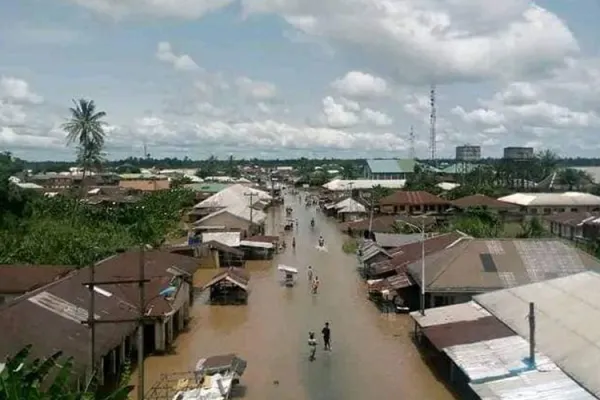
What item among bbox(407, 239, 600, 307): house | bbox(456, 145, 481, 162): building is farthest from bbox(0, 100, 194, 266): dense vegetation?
bbox(456, 145, 481, 162): building

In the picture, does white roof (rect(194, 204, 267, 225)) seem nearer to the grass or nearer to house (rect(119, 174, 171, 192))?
the grass

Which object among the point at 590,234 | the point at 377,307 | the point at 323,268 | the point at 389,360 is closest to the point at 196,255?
the point at 323,268

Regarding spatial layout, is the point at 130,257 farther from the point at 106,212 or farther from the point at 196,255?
the point at 106,212

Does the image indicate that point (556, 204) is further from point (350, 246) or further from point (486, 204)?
point (350, 246)

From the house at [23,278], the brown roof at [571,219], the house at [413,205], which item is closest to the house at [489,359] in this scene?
the house at [23,278]

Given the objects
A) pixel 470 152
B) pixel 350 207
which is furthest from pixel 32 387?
pixel 470 152

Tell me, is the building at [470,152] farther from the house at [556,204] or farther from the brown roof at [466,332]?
the brown roof at [466,332]
